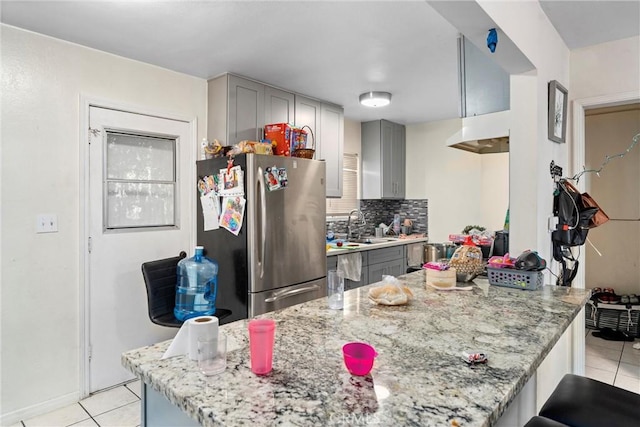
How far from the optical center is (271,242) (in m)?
2.75

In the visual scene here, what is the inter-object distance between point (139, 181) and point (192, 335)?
221 cm

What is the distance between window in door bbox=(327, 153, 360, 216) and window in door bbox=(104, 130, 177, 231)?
6.74 feet

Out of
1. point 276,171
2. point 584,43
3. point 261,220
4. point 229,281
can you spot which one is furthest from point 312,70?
point 584,43

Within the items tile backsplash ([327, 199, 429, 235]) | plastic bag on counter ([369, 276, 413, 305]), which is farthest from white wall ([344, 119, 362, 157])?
plastic bag on counter ([369, 276, 413, 305])

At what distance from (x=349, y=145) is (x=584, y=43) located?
101 inches

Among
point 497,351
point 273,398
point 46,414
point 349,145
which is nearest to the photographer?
point 273,398

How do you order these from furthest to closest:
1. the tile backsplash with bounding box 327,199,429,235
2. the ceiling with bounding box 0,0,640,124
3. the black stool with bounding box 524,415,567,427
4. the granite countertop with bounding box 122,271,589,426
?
the tile backsplash with bounding box 327,199,429,235 < the ceiling with bounding box 0,0,640,124 < the black stool with bounding box 524,415,567,427 < the granite countertop with bounding box 122,271,589,426

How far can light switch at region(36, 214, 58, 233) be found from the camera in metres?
2.40

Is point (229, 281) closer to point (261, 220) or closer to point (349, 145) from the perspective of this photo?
point (261, 220)

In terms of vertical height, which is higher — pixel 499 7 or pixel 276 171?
pixel 499 7

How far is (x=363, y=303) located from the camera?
1.61 metres

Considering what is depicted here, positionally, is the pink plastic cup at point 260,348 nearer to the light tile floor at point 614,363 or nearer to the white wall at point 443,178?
the light tile floor at point 614,363

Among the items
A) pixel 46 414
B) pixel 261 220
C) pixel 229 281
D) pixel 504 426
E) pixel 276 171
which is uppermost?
pixel 276 171

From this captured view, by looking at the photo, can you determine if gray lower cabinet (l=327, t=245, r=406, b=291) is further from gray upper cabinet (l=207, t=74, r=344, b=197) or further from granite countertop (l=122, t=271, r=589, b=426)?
granite countertop (l=122, t=271, r=589, b=426)
